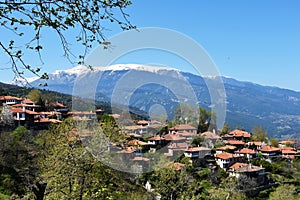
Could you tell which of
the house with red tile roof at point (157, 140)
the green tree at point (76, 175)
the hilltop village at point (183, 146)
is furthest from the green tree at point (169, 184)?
the green tree at point (76, 175)

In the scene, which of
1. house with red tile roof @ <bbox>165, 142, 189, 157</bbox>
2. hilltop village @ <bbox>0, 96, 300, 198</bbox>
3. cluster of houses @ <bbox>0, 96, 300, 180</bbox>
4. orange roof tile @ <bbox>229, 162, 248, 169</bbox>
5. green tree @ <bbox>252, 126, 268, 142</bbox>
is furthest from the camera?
green tree @ <bbox>252, 126, 268, 142</bbox>

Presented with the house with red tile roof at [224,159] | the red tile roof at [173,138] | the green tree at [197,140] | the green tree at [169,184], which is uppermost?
the red tile roof at [173,138]

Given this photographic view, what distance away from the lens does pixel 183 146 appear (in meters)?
27.4

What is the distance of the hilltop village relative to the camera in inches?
979

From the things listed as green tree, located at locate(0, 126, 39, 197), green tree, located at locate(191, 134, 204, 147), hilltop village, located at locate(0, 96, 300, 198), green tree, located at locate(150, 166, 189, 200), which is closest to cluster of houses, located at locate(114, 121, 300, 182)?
hilltop village, located at locate(0, 96, 300, 198)

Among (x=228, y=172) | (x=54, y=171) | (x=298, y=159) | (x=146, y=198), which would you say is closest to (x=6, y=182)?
(x=146, y=198)

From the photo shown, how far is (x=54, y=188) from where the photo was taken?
845cm

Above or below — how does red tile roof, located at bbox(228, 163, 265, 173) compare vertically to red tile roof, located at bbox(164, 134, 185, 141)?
below

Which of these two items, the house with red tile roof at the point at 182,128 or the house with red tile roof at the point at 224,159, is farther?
the house with red tile roof at the point at 224,159

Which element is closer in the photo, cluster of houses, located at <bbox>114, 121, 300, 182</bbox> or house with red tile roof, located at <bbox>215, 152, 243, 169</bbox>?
cluster of houses, located at <bbox>114, 121, 300, 182</bbox>

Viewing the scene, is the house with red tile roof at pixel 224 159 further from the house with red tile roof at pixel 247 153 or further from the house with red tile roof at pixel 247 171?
the house with red tile roof at pixel 247 153

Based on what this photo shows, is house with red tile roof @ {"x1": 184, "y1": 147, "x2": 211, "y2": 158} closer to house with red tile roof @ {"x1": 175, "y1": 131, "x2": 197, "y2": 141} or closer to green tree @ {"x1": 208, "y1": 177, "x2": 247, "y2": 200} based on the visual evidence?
house with red tile roof @ {"x1": 175, "y1": 131, "x2": 197, "y2": 141}

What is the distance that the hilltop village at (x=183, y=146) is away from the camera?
24867mm

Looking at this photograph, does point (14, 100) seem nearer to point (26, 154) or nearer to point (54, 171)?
point (26, 154)
